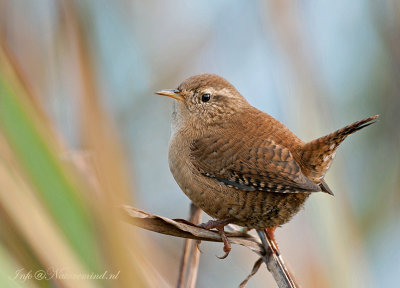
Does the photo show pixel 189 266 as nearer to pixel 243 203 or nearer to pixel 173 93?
pixel 243 203

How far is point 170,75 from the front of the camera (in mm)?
2926

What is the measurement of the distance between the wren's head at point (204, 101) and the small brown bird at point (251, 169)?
11 centimetres

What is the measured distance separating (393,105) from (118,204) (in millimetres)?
2281

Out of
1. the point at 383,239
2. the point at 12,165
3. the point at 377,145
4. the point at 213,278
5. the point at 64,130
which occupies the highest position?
the point at 12,165

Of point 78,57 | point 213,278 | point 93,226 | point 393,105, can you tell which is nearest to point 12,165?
point 93,226

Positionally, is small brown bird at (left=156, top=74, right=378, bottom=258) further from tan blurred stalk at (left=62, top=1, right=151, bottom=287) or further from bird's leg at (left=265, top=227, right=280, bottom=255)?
tan blurred stalk at (left=62, top=1, right=151, bottom=287)

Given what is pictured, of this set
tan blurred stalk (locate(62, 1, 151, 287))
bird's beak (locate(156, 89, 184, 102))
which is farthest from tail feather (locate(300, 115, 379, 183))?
tan blurred stalk (locate(62, 1, 151, 287))

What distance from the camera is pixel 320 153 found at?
2.17 m

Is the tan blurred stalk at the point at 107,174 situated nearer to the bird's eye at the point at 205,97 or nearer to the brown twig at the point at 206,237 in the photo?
the brown twig at the point at 206,237

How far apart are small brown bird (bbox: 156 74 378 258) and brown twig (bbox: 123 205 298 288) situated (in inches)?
4.5

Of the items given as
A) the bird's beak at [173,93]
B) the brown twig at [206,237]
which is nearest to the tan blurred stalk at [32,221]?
the brown twig at [206,237]

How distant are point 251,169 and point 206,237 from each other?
1.91 feet

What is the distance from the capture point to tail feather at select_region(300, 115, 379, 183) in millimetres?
2078

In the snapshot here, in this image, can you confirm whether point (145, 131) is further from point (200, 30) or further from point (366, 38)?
point (366, 38)
